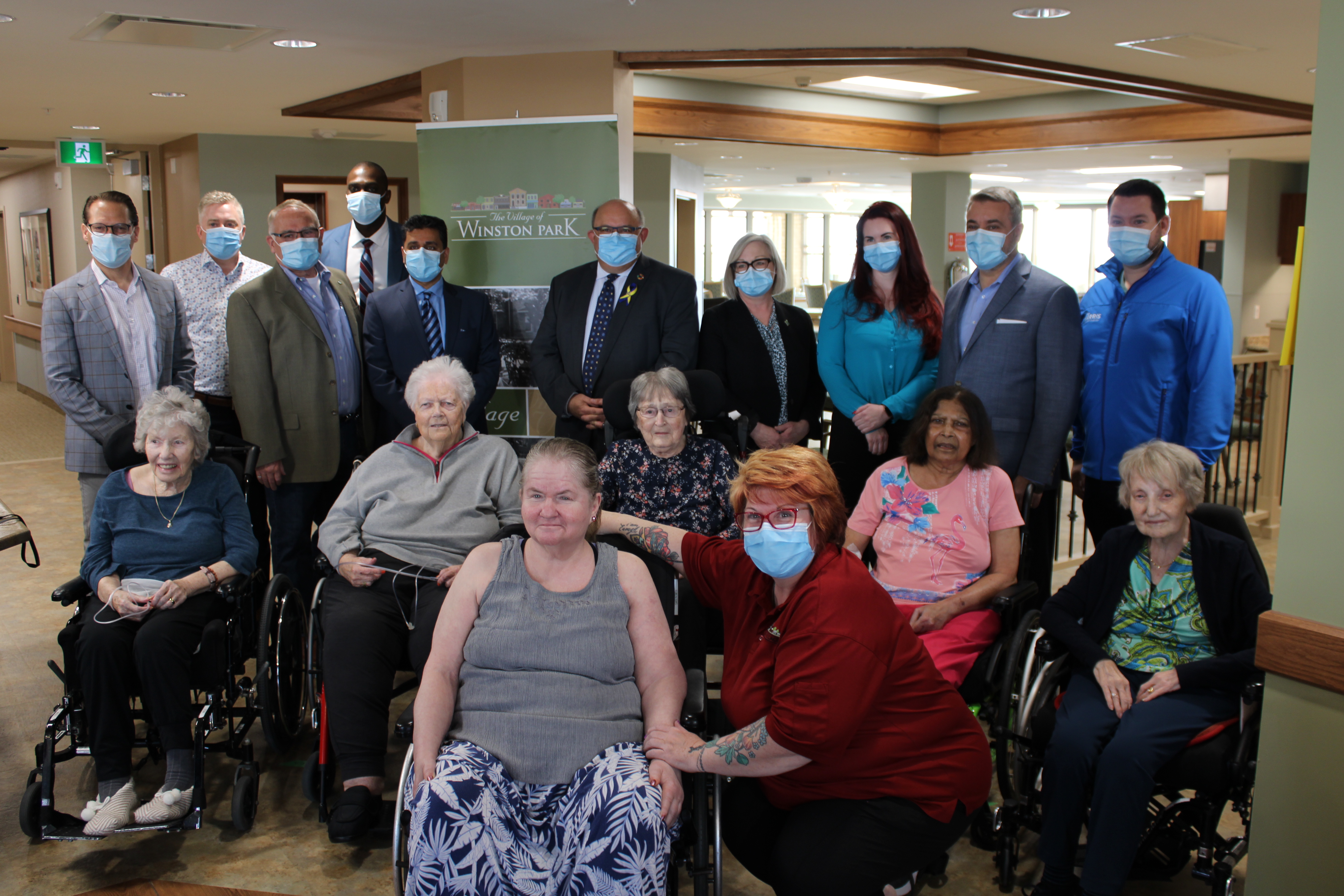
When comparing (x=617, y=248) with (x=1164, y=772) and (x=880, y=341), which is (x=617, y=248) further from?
(x=1164, y=772)

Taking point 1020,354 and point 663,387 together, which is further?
point 1020,354

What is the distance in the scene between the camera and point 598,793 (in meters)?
1.92

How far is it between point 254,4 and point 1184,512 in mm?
3726

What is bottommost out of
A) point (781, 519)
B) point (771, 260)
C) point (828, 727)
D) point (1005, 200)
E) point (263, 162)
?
point (828, 727)

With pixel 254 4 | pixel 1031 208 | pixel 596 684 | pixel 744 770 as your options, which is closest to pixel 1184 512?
pixel 744 770

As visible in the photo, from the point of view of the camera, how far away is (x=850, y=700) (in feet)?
5.89

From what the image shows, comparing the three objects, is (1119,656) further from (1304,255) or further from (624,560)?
(624,560)

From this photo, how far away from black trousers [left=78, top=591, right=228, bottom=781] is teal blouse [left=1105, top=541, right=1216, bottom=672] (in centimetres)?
233

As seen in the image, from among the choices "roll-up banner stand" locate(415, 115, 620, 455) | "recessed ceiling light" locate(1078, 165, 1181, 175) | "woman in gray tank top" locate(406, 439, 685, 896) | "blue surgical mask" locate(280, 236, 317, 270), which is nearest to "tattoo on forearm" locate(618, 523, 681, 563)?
"woman in gray tank top" locate(406, 439, 685, 896)

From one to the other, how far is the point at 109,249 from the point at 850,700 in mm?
2979

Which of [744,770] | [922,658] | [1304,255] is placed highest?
[1304,255]

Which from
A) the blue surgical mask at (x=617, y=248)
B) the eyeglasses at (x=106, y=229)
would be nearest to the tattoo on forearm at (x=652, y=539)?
Answer: the blue surgical mask at (x=617, y=248)

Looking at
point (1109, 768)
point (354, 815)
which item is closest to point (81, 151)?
point (354, 815)

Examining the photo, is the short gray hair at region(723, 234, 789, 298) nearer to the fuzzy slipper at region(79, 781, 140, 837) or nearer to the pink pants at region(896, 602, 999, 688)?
the pink pants at region(896, 602, 999, 688)
